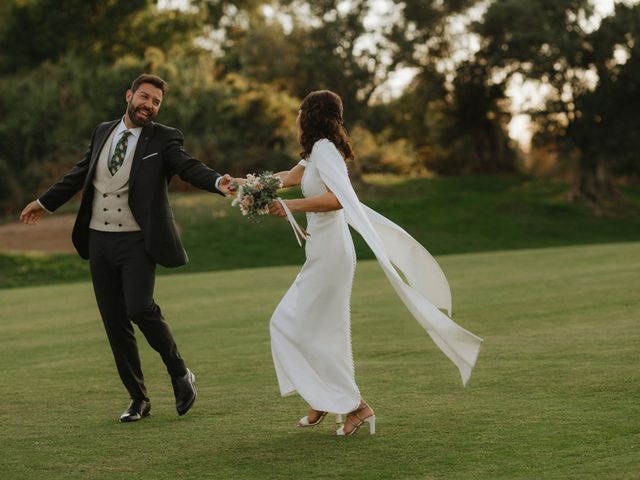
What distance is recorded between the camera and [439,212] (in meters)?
50.3

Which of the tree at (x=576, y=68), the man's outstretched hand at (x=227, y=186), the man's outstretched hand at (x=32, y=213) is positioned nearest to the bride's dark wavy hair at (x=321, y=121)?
the man's outstretched hand at (x=227, y=186)

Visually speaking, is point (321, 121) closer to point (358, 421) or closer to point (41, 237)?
point (358, 421)

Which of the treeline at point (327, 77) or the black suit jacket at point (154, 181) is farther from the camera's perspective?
the treeline at point (327, 77)

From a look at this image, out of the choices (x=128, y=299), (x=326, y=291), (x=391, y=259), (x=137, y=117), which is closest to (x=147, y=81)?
(x=137, y=117)

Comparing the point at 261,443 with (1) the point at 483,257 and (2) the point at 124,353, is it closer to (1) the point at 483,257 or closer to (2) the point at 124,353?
(2) the point at 124,353

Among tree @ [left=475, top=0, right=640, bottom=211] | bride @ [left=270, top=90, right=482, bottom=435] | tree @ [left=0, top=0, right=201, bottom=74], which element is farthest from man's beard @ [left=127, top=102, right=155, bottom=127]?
tree @ [left=0, top=0, right=201, bottom=74]

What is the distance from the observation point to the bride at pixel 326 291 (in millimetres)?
7270

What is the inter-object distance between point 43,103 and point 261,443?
4464 cm

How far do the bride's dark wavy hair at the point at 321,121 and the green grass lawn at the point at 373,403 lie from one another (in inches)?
75.7

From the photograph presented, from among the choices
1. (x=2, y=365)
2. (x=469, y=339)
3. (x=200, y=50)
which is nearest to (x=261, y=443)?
(x=469, y=339)

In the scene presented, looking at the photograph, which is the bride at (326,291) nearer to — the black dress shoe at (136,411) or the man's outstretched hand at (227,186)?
the man's outstretched hand at (227,186)

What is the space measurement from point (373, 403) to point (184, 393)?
1.42 m

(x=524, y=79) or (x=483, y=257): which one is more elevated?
(x=524, y=79)

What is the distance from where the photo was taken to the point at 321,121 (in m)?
7.41
